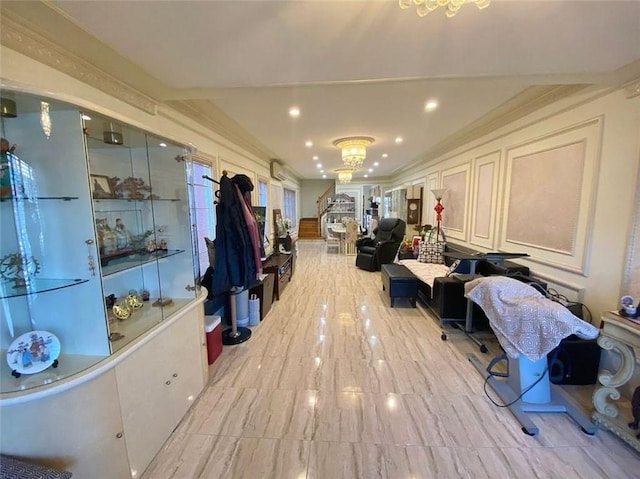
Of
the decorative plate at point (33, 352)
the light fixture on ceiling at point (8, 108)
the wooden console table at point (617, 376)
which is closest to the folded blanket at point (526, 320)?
the wooden console table at point (617, 376)

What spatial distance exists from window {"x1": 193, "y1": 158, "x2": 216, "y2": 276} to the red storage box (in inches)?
27.3

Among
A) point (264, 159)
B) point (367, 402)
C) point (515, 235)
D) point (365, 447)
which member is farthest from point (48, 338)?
point (264, 159)

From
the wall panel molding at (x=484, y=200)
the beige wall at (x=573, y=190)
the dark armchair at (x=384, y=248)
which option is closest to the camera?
the beige wall at (x=573, y=190)

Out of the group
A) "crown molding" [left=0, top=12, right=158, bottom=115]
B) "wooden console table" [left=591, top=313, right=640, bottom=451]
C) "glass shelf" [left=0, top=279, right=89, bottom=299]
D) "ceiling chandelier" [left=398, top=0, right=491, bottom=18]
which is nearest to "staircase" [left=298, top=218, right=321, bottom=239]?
"crown molding" [left=0, top=12, right=158, bottom=115]

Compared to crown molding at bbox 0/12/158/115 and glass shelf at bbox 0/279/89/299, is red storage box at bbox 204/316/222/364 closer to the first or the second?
glass shelf at bbox 0/279/89/299

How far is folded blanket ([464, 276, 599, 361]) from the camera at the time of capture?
170 centimetres

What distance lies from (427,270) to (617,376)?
2.43m

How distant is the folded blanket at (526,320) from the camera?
1695 millimetres

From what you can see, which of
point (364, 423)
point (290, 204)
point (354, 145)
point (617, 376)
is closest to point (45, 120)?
point (364, 423)

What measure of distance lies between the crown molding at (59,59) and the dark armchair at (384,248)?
4.75 m

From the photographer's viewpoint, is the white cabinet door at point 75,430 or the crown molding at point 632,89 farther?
the crown molding at point 632,89

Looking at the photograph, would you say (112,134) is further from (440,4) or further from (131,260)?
(440,4)

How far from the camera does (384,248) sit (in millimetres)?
5730

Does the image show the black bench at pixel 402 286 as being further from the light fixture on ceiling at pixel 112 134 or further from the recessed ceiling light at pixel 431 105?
the light fixture on ceiling at pixel 112 134
